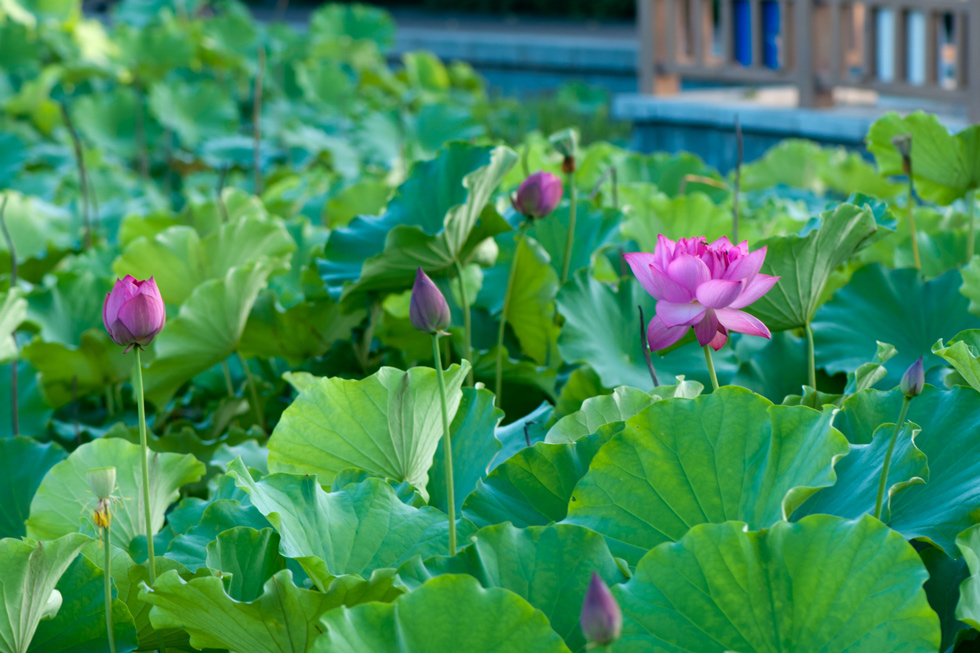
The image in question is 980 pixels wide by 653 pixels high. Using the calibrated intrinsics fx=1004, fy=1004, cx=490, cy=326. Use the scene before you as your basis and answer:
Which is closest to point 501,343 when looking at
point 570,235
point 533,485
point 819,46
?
point 570,235

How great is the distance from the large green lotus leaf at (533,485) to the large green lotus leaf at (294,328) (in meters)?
0.53

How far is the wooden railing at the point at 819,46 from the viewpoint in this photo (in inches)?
158

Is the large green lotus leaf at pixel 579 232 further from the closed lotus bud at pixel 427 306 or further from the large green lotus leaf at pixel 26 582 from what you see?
the large green lotus leaf at pixel 26 582

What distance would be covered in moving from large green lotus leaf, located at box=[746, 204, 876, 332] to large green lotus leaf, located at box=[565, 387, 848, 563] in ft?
0.88

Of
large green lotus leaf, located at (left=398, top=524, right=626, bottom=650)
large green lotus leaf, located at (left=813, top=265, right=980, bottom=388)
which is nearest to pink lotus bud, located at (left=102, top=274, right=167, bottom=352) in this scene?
large green lotus leaf, located at (left=398, top=524, right=626, bottom=650)

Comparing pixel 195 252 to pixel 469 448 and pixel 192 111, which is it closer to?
pixel 469 448

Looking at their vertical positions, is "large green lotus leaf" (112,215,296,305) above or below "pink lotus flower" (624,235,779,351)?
below

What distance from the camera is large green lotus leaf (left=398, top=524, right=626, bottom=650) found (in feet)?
2.05

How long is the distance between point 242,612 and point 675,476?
30 centimetres

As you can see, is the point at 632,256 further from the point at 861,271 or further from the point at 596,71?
the point at 596,71

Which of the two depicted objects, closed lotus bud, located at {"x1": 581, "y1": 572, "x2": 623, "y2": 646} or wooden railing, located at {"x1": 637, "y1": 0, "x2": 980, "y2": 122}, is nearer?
closed lotus bud, located at {"x1": 581, "y1": 572, "x2": 623, "y2": 646}

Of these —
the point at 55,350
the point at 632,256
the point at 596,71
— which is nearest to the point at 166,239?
the point at 55,350

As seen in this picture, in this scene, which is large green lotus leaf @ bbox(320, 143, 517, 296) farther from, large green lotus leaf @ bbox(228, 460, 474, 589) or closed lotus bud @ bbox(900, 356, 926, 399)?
closed lotus bud @ bbox(900, 356, 926, 399)

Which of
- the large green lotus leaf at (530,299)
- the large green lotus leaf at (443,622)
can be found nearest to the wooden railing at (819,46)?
the large green lotus leaf at (530,299)
